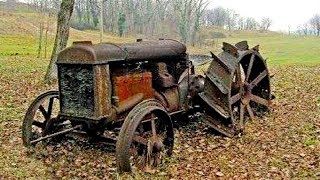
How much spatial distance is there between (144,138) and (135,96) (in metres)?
0.80

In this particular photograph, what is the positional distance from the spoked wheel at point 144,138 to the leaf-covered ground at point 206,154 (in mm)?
190

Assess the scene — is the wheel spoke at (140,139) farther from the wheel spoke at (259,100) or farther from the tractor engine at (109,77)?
the wheel spoke at (259,100)

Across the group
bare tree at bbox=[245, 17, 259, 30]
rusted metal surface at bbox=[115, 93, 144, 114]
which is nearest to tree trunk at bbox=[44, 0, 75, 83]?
rusted metal surface at bbox=[115, 93, 144, 114]

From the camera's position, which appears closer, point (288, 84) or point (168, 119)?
point (168, 119)

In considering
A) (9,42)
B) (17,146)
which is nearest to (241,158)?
(17,146)

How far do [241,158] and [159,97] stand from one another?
1.73 metres

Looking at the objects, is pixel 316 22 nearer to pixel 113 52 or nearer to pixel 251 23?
pixel 251 23

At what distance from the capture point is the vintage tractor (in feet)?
21.6

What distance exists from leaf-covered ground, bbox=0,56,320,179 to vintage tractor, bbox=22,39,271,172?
0.96 feet

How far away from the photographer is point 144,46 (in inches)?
292

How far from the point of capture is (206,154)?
766 centimetres

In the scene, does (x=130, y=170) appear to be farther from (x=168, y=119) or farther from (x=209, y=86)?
(x=209, y=86)

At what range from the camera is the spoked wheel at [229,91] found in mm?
8500

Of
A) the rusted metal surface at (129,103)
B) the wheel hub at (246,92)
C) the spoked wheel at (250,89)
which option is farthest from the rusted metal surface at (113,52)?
the wheel hub at (246,92)
